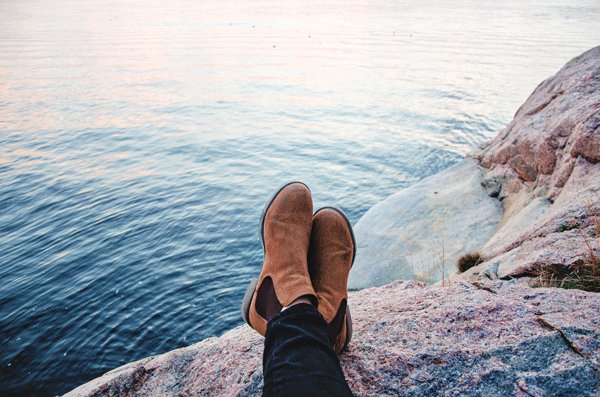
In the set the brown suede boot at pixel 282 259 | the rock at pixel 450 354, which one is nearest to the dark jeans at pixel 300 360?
the brown suede boot at pixel 282 259

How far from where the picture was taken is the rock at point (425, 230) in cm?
467

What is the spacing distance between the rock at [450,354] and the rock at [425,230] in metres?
2.28

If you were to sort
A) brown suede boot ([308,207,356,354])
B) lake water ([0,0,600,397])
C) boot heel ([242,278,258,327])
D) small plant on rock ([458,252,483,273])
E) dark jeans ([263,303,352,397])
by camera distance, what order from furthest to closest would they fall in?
lake water ([0,0,600,397]), small plant on rock ([458,252,483,273]), boot heel ([242,278,258,327]), brown suede boot ([308,207,356,354]), dark jeans ([263,303,352,397])

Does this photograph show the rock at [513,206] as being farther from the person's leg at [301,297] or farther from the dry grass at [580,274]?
the person's leg at [301,297]

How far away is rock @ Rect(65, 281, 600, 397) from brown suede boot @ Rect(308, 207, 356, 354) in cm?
17

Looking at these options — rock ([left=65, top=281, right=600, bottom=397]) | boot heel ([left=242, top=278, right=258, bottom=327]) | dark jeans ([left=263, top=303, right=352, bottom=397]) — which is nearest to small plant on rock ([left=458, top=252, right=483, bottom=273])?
rock ([left=65, top=281, right=600, bottom=397])

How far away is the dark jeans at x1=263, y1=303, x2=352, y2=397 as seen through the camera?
1248 mm

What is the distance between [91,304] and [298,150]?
7003 millimetres

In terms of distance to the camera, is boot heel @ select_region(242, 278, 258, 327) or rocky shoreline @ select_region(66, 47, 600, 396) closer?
rocky shoreline @ select_region(66, 47, 600, 396)

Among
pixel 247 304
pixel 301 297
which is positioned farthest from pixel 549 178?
pixel 247 304

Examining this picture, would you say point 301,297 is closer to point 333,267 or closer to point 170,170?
point 333,267

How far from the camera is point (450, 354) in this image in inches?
64.1

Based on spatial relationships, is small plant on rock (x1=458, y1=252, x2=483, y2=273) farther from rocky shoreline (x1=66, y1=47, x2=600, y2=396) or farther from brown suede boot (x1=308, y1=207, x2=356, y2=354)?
brown suede boot (x1=308, y1=207, x2=356, y2=354)

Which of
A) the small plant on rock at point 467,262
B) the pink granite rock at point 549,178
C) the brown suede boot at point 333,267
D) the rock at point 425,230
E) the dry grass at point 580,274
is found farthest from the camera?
the rock at point 425,230
